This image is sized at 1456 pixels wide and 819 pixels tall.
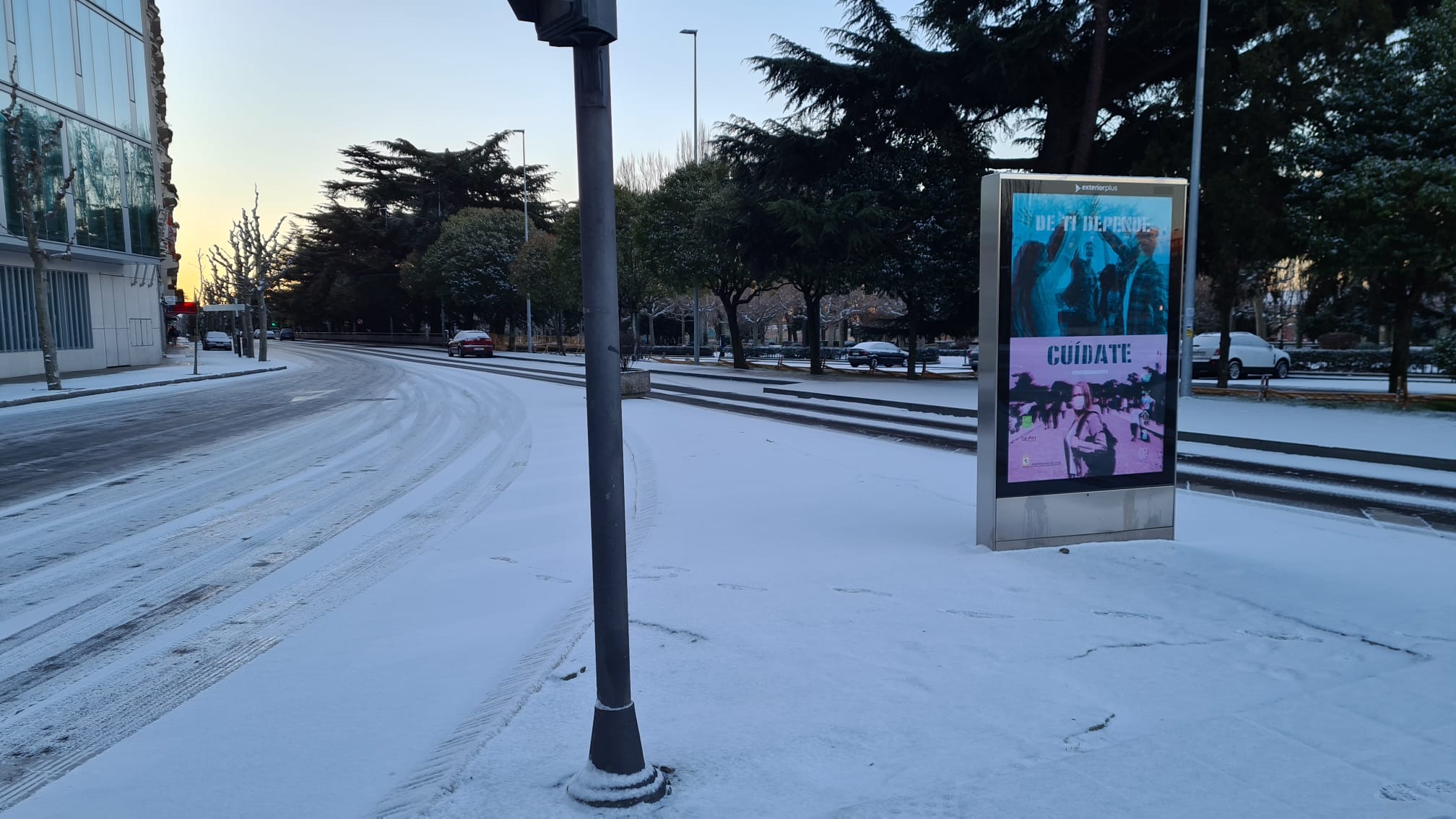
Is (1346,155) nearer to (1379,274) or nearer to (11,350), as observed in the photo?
(1379,274)

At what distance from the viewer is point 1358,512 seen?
752 centimetres

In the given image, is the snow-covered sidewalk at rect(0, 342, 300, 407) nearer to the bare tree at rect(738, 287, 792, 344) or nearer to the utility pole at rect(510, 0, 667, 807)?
the utility pole at rect(510, 0, 667, 807)

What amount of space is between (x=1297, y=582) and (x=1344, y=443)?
7823mm

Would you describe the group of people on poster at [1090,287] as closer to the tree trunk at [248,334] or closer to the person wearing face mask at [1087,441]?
the person wearing face mask at [1087,441]

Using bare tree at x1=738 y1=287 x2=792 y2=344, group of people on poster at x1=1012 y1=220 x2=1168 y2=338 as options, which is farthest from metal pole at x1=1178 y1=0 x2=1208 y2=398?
bare tree at x1=738 y1=287 x2=792 y2=344

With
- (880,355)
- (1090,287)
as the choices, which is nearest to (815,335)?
(880,355)

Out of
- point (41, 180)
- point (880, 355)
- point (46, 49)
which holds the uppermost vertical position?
point (46, 49)

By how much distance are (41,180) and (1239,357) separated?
1556 inches

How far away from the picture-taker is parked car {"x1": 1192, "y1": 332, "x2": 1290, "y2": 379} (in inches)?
1097

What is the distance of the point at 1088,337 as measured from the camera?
6.09 meters

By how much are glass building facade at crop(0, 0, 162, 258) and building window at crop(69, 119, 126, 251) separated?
0.04 meters

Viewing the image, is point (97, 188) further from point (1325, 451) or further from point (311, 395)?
point (1325, 451)

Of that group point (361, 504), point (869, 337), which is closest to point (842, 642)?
point (361, 504)

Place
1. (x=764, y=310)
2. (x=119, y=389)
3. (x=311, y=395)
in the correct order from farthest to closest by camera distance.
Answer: (x=764, y=310)
(x=119, y=389)
(x=311, y=395)
